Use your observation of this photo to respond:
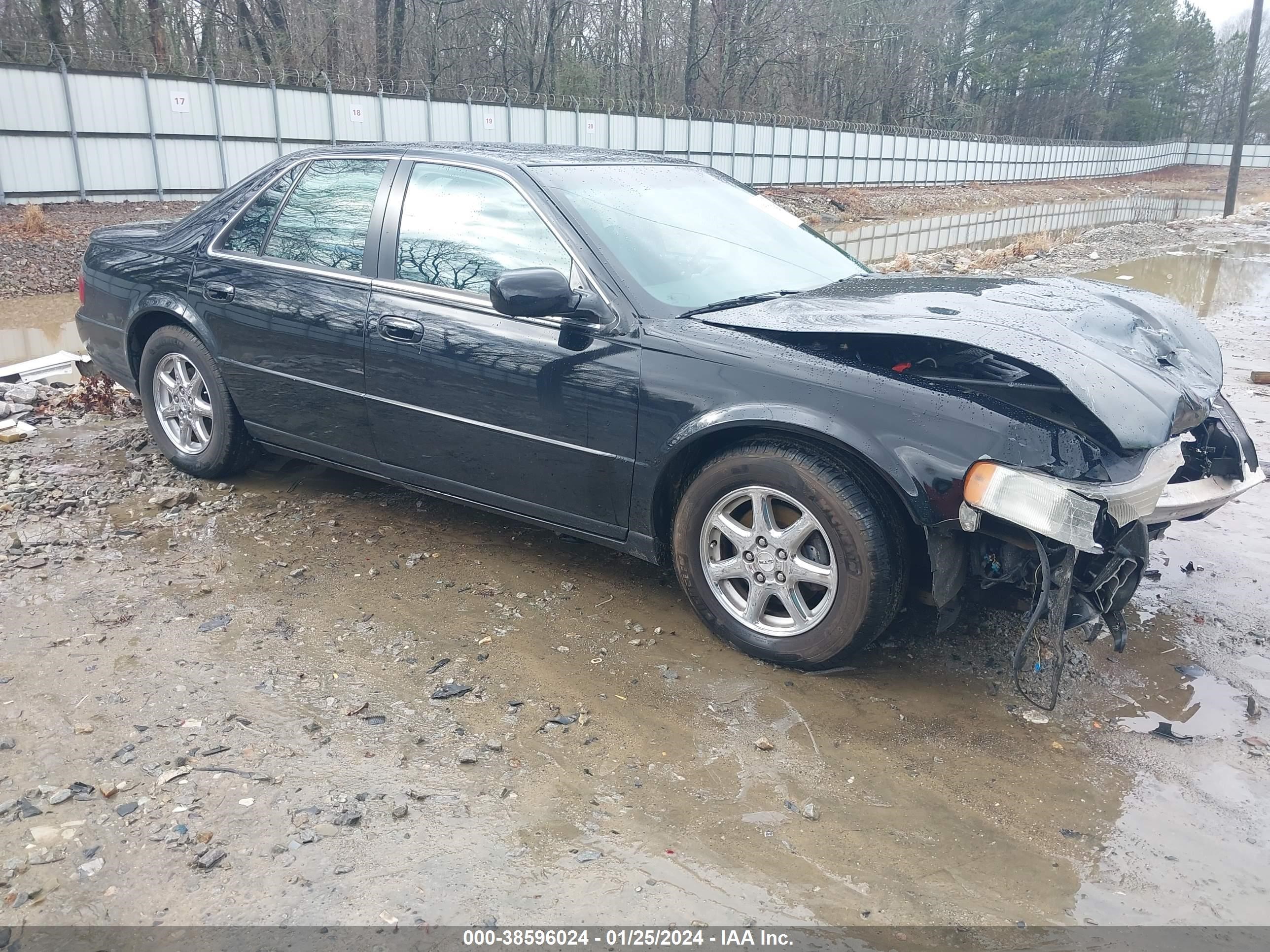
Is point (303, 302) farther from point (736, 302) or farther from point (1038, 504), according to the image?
point (1038, 504)

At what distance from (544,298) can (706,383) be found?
0.66 m

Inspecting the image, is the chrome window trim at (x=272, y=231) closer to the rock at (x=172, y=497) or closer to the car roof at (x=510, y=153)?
the car roof at (x=510, y=153)

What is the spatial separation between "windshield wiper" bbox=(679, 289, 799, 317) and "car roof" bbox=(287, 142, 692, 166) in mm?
988

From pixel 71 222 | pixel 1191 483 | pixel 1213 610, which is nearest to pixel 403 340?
pixel 1191 483

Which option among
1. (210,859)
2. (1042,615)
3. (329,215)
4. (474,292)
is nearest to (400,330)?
(474,292)

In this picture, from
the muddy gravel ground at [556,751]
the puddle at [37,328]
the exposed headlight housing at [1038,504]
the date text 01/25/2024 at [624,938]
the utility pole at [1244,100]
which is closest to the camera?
the date text 01/25/2024 at [624,938]

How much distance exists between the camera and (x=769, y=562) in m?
3.43

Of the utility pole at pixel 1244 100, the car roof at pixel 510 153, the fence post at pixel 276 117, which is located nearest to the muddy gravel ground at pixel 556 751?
the car roof at pixel 510 153

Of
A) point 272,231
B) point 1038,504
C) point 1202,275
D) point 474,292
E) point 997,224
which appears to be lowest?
point 997,224

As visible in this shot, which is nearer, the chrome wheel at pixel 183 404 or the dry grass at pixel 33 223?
the chrome wheel at pixel 183 404

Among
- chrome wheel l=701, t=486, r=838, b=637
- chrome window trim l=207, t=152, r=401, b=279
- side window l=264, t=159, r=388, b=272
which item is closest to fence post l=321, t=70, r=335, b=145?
chrome window trim l=207, t=152, r=401, b=279

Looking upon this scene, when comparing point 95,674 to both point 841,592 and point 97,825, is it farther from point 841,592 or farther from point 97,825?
point 841,592

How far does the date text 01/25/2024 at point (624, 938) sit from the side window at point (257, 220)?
356 cm

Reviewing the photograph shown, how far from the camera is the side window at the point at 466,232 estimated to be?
388 cm
